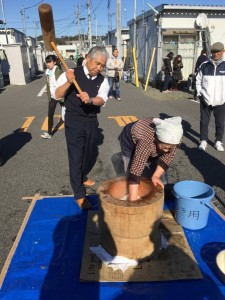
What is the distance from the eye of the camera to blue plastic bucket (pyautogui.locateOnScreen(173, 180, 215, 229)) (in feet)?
9.37

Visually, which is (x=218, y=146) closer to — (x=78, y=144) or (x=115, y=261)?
(x=78, y=144)

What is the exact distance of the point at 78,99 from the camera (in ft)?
10.00

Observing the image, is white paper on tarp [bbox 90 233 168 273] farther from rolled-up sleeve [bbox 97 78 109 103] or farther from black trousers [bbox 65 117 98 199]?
rolled-up sleeve [bbox 97 78 109 103]

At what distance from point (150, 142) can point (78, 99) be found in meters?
1.07

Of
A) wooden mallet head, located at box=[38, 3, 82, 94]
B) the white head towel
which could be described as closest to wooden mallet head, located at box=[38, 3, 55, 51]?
wooden mallet head, located at box=[38, 3, 82, 94]

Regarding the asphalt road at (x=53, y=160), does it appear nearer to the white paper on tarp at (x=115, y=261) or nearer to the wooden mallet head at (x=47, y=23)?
the white paper on tarp at (x=115, y=261)

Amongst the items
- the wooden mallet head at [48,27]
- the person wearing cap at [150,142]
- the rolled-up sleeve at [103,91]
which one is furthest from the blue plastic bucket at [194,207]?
the wooden mallet head at [48,27]

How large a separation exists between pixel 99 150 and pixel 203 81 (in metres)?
2.46

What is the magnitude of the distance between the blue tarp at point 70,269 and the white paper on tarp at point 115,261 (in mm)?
168

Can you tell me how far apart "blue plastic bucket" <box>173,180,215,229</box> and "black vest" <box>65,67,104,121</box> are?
4.55 ft

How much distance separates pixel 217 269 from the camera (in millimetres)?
2477

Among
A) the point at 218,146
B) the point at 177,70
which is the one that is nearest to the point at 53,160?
the point at 218,146

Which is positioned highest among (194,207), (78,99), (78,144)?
(78,99)

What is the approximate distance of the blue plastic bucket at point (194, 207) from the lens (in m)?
2.86
